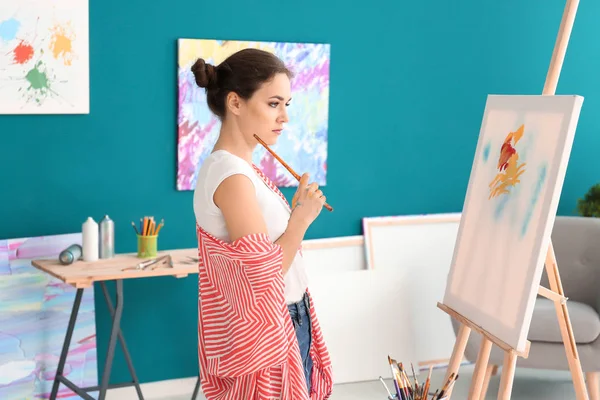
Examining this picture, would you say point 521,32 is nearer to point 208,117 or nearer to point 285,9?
point 285,9

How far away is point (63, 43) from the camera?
11.4ft

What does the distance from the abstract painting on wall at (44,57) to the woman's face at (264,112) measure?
1.58 m

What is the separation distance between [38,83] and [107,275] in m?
0.87

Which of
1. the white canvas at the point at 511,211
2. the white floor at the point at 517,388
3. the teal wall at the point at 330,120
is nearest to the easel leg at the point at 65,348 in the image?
the teal wall at the point at 330,120

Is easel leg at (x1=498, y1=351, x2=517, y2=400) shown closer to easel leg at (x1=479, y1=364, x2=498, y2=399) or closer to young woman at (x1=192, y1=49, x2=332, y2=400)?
easel leg at (x1=479, y1=364, x2=498, y2=399)

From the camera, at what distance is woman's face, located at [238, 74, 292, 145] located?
216cm

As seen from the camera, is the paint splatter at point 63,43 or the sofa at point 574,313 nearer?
the paint splatter at point 63,43

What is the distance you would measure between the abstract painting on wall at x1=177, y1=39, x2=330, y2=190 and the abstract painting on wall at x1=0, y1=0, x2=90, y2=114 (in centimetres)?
45

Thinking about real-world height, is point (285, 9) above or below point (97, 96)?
above

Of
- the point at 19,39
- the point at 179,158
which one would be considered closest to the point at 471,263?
the point at 179,158

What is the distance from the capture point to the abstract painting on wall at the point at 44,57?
11.0 ft

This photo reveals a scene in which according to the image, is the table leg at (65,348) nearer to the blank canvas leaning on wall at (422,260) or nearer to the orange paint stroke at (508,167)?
the blank canvas leaning on wall at (422,260)

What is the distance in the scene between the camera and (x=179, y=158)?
3805mm

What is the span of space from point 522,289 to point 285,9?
204cm
